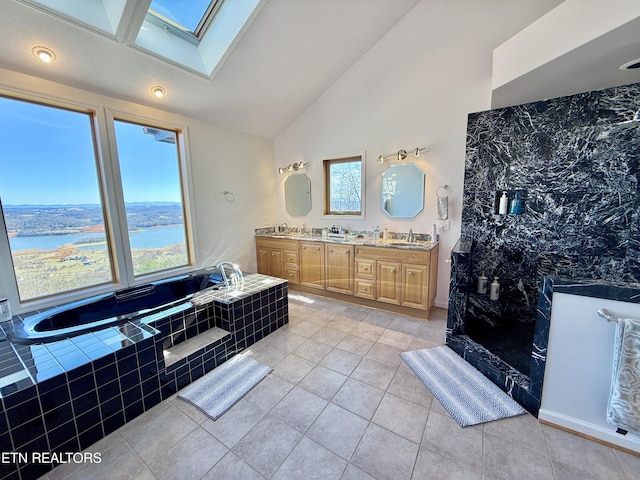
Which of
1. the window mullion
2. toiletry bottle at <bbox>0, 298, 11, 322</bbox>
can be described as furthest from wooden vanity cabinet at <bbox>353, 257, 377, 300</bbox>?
toiletry bottle at <bbox>0, 298, 11, 322</bbox>

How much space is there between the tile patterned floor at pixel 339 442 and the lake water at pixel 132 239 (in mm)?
1922

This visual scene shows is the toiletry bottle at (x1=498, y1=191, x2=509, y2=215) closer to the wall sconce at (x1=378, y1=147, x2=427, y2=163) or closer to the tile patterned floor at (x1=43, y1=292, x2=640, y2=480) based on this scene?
the wall sconce at (x1=378, y1=147, x2=427, y2=163)

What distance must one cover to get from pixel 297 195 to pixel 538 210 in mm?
3204

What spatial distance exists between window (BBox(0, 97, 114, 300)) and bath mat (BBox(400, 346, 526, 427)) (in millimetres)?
3347

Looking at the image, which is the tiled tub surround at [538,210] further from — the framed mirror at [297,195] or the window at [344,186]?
the framed mirror at [297,195]

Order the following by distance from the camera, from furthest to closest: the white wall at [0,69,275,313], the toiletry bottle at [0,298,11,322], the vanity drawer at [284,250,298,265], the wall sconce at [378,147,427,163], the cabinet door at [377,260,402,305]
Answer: the vanity drawer at [284,250,298,265] < the white wall at [0,69,275,313] < the wall sconce at [378,147,427,163] < the cabinet door at [377,260,402,305] < the toiletry bottle at [0,298,11,322]

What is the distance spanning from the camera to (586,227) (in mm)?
2541

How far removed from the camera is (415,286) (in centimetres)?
310

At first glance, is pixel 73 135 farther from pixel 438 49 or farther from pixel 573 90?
pixel 573 90

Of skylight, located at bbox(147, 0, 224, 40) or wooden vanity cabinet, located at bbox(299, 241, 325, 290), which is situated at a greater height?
skylight, located at bbox(147, 0, 224, 40)

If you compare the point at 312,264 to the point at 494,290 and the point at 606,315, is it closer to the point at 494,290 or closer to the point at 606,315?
the point at 494,290

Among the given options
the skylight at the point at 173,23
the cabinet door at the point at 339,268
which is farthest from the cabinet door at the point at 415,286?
the skylight at the point at 173,23

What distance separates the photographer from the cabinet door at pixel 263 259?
4.37 metres

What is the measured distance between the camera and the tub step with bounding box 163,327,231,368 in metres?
2.07
